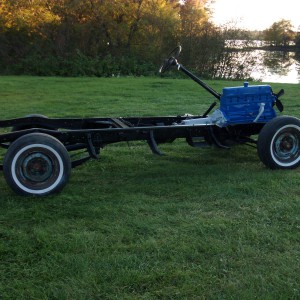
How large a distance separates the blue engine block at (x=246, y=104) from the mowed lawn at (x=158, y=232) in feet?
1.97

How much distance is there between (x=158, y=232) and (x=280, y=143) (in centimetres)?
242

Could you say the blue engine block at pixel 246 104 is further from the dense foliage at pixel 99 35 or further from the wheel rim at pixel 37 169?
the dense foliage at pixel 99 35

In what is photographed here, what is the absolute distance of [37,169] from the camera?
14.9 feet

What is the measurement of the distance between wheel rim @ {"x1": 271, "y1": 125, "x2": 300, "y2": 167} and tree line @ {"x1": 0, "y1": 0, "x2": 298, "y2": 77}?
670 inches

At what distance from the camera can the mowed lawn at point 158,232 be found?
2932mm

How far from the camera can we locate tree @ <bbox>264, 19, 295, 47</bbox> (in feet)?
136

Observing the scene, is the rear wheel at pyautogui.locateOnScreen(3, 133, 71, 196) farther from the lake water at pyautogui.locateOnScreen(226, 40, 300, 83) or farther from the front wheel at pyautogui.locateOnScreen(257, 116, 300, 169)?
the lake water at pyautogui.locateOnScreen(226, 40, 300, 83)

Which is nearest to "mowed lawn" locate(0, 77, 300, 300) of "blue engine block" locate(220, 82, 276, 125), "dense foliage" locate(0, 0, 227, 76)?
"blue engine block" locate(220, 82, 276, 125)

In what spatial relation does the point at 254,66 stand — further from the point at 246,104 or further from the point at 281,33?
the point at 281,33

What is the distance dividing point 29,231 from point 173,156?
294cm

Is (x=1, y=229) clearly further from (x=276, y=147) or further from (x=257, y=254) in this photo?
(x=276, y=147)

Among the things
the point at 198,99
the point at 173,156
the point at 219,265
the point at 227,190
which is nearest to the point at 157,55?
the point at 198,99

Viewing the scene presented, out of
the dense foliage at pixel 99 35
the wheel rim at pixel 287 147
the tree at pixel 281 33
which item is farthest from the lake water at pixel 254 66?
the tree at pixel 281 33

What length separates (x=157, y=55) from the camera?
2608cm
